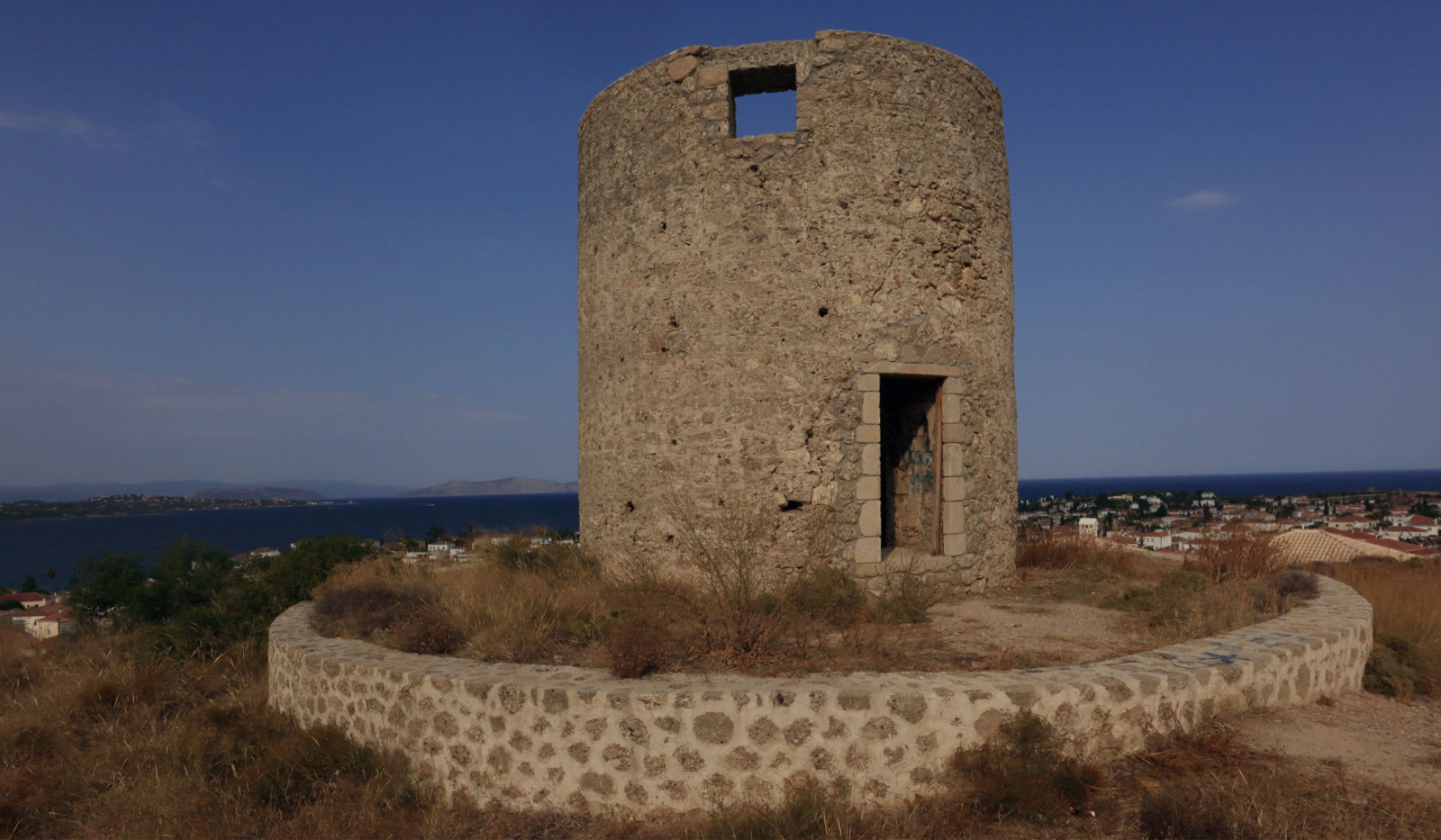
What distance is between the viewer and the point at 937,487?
755 centimetres

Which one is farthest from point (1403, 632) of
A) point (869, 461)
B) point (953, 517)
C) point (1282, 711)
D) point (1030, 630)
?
point (869, 461)

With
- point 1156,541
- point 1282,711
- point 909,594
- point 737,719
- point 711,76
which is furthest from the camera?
point 1156,541

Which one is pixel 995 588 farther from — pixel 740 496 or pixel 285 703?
pixel 285 703

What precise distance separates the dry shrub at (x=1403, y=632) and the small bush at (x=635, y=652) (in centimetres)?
515

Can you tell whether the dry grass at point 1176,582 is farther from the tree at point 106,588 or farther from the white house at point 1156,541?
the tree at point 106,588

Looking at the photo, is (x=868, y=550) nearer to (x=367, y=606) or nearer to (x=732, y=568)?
(x=732, y=568)

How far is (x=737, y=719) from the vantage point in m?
3.79

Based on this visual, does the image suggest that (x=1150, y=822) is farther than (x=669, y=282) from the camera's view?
No

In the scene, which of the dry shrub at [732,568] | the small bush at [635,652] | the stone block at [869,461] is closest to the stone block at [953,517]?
the stone block at [869,461]

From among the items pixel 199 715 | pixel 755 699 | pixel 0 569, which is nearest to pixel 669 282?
pixel 755 699

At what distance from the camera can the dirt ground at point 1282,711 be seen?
4027mm

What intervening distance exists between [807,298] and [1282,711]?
182 inches

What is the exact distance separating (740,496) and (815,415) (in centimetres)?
103

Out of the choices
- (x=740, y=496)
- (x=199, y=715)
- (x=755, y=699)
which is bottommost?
(x=199, y=715)
